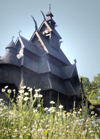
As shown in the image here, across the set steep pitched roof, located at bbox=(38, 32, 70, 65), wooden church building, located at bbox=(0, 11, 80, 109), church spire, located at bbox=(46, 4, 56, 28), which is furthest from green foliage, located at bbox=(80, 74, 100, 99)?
church spire, located at bbox=(46, 4, 56, 28)

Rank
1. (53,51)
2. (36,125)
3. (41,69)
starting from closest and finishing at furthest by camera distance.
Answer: (36,125), (41,69), (53,51)

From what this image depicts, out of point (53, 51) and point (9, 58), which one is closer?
point (9, 58)

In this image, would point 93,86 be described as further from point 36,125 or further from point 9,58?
point 36,125

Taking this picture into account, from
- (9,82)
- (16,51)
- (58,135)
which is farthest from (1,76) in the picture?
(58,135)

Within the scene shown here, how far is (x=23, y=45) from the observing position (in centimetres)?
2342

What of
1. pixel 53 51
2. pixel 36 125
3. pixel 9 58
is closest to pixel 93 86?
pixel 53 51

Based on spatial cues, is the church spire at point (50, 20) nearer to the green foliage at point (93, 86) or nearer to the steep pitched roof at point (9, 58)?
the steep pitched roof at point (9, 58)

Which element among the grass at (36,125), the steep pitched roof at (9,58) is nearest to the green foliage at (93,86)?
the steep pitched roof at (9,58)

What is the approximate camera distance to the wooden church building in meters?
20.3

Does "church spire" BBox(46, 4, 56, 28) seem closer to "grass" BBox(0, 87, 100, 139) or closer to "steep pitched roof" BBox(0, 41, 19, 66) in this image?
"steep pitched roof" BBox(0, 41, 19, 66)

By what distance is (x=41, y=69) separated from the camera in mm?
23469

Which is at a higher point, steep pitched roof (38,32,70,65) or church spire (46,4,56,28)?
church spire (46,4,56,28)

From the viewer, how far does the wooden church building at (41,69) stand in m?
20.3

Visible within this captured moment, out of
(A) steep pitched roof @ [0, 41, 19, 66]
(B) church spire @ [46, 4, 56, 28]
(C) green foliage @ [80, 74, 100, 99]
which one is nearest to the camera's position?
(A) steep pitched roof @ [0, 41, 19, 66]
